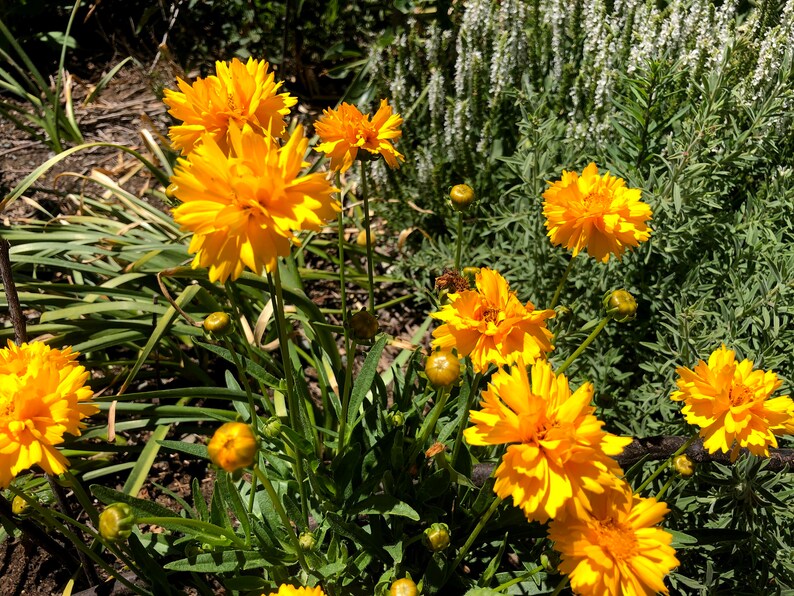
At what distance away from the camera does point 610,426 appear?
204cm

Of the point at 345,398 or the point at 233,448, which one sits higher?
the point at 233,448

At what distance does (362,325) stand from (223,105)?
52 centimetres

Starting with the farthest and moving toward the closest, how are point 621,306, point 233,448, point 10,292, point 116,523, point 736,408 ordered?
point 10,292 < point 621,306 < point 736,408 < point 116,523 < point 233,448

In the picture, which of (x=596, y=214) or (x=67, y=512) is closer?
(x=596, y=214)

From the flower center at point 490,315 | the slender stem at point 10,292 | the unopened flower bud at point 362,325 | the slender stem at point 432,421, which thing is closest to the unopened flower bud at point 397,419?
the slender stem at point 432,421

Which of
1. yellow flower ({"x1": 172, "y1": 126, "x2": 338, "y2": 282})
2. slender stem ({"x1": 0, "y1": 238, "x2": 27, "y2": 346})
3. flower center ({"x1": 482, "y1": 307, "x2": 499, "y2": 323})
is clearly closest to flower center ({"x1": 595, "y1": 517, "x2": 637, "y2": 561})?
flower center ({"x1": 482, "y1": 307, "x2": 499, "y2": 323})

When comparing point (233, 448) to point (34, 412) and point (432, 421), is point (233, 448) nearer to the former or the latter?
point (34, 412)

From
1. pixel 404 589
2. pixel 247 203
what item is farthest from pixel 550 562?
pixel 247 203

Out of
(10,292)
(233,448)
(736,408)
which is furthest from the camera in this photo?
(10,292)

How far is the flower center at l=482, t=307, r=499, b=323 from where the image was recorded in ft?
4.02

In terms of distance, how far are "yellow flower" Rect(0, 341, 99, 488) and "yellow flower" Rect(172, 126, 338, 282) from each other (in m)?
0.39

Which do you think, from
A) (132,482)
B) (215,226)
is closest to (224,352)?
(132,482)

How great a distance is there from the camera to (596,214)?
1358mm

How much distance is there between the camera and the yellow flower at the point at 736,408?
1.20 meters
